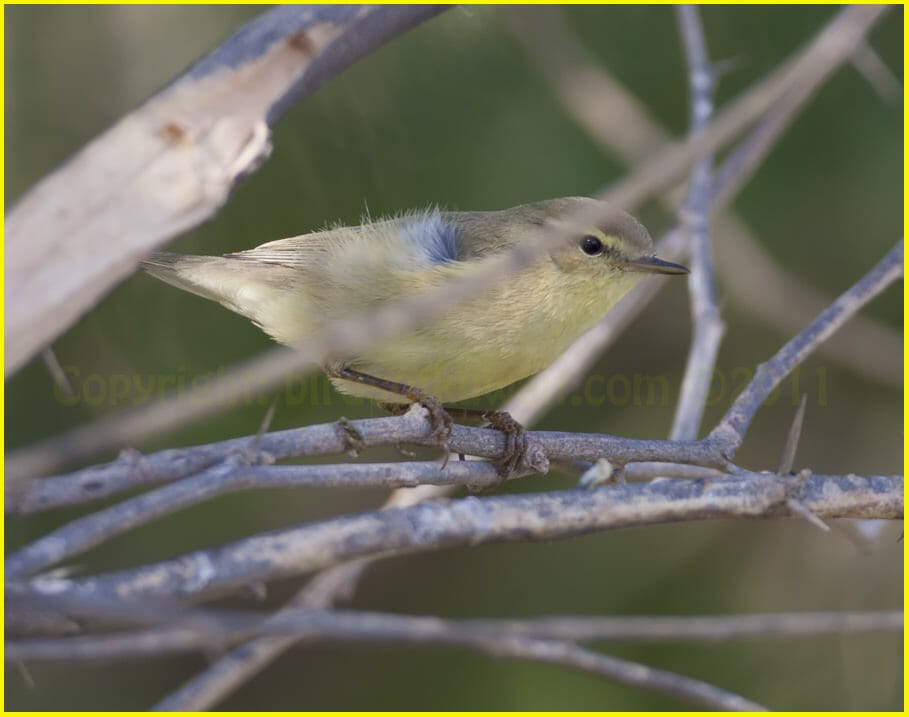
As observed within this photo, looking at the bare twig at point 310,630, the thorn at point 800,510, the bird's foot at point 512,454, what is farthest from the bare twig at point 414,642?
the thorn at point 800,510

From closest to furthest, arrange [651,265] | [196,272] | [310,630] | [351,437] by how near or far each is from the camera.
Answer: [310,630]
[351,437]
[651,265]
[196,272]

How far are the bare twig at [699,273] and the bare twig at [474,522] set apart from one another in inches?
28.6

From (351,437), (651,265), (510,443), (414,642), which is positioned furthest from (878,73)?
(414,642)

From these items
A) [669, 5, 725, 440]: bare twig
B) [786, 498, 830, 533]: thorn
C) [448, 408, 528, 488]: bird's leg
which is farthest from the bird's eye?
[786, 498, 830, 533]: thorn

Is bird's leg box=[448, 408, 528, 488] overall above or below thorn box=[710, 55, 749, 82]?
below

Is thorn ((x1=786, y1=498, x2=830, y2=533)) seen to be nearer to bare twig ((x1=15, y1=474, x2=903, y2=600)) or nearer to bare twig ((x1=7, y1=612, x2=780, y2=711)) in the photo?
bare twig ((x1=15, y1=474, x2=903, y2=600))

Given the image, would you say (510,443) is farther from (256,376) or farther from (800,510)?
(256,376)

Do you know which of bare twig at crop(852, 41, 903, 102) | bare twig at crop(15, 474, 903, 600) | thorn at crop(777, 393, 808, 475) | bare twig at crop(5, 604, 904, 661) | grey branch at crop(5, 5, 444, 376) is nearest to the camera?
bare twig at crop(5, 604, 904, 661)

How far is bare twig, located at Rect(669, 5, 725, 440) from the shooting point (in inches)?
108

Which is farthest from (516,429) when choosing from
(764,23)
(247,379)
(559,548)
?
(764,23)

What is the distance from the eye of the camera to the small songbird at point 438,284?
2.93 metres

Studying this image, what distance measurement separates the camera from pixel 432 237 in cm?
326

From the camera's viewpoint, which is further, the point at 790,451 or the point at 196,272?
the point at 196,272

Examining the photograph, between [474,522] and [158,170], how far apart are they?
74cm
